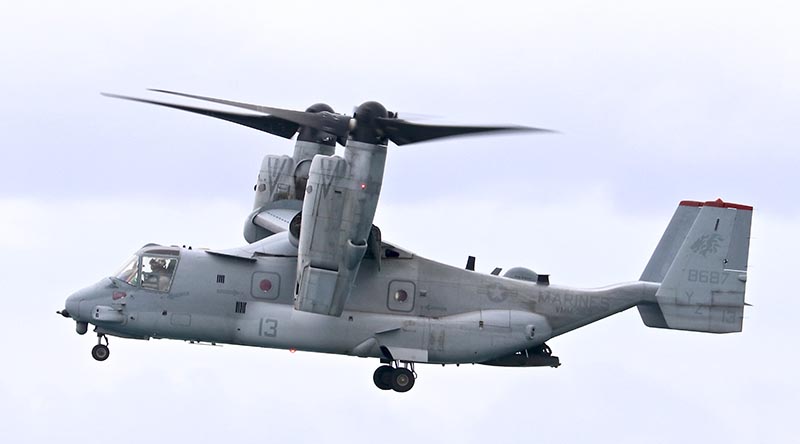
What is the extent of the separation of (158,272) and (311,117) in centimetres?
466

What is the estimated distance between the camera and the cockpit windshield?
31.3m

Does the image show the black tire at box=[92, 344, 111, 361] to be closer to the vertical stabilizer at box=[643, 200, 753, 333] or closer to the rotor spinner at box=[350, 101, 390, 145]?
the rotor spinner at box=[350, 101, 390, 145]

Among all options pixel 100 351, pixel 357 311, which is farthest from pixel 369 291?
pixel 100 351

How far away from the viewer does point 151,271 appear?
3136 cm

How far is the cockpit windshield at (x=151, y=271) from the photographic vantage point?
31.3 m

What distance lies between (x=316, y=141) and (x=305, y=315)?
7.95 meters

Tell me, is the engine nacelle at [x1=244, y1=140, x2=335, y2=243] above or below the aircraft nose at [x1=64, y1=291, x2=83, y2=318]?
above

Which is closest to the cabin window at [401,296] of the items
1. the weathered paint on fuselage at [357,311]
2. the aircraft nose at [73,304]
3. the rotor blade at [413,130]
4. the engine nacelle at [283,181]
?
the weathered paint on fuselage at [357,311]

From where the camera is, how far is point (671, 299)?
33219 millimetres

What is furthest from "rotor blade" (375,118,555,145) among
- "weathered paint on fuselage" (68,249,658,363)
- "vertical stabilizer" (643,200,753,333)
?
"vertical stabilizer" (643,200,753,333)

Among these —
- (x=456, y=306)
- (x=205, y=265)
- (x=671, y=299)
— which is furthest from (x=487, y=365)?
(x=205, y=265)

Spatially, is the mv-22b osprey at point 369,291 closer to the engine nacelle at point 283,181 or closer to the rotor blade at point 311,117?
the rotor blade at point 311,117

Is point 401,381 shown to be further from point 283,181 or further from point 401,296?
point 283,181

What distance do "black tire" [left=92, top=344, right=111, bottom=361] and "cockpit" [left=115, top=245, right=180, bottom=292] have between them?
4.95 ft
